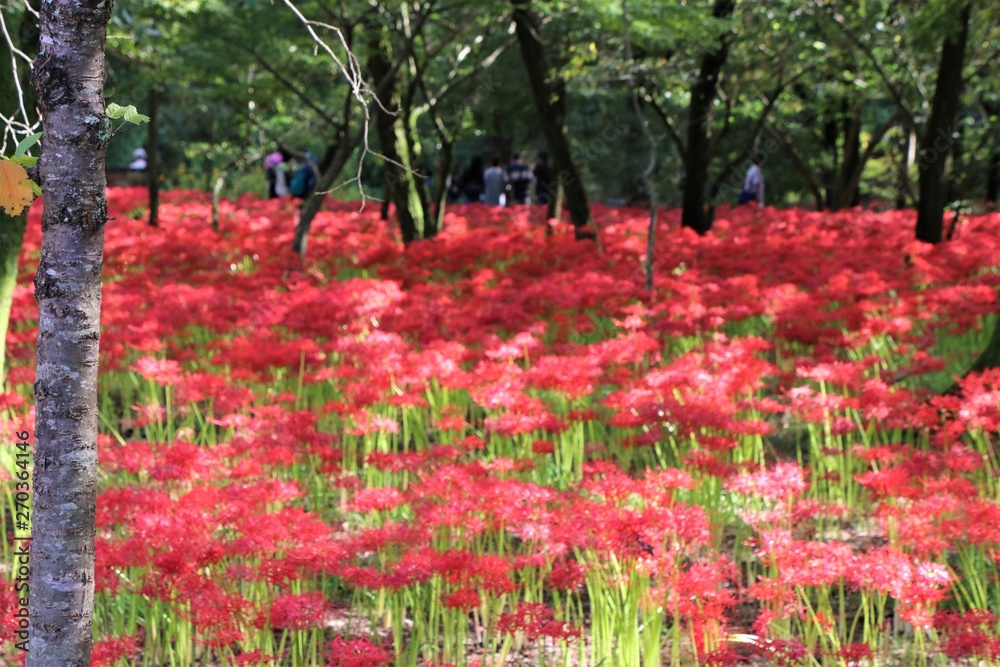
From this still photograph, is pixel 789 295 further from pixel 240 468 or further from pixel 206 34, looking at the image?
pixel 206 34

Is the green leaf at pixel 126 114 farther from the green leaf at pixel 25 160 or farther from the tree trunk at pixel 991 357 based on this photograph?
the tree trunk at pixel 991 357

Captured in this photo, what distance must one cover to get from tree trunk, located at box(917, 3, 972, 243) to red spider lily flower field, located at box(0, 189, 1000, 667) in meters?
1.34

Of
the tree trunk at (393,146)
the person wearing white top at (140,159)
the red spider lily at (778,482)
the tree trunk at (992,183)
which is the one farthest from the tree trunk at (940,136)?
the person wearing white top at (140,159)


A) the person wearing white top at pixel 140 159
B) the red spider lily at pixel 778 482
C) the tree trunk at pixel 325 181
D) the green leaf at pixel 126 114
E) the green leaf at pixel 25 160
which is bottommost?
the red spider lily at pixel 778 482

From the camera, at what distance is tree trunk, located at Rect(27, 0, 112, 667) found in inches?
72.9

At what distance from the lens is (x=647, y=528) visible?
3.30m

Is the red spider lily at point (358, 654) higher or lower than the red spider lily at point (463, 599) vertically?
lower

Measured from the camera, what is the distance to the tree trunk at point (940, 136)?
1027cm

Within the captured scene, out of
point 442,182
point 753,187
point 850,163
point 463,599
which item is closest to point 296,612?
point 463,599

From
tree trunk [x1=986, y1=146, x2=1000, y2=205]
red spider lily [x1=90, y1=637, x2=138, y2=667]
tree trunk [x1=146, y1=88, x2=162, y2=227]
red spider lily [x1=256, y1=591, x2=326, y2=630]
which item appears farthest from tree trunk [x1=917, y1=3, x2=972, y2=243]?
tree trunk [x1=146, y1=88, x2=162, y2=227]

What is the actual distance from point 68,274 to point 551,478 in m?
3.72

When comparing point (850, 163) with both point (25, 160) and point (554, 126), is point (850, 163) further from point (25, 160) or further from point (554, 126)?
point (25, 160)

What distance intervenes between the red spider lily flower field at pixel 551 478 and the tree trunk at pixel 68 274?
118 cm

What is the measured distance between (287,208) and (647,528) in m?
16.5
